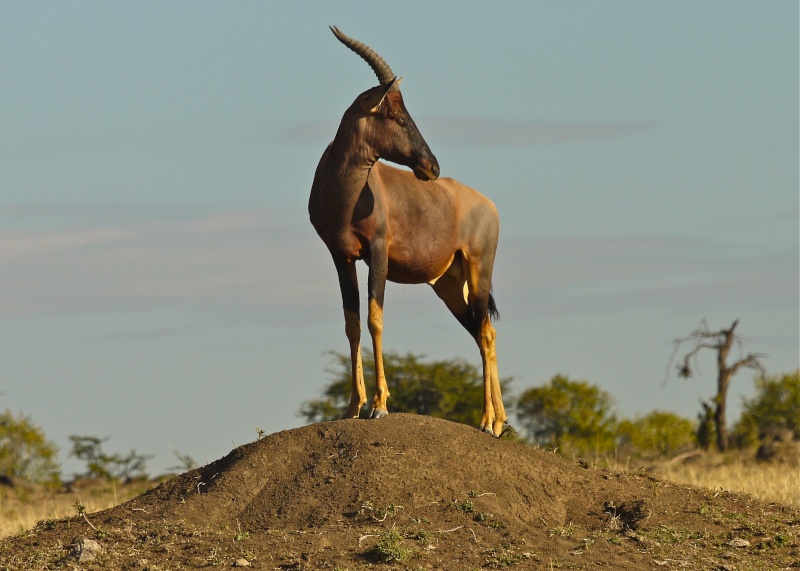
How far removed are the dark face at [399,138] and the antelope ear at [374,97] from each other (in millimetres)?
79

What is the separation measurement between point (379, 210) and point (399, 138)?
2.21 ft

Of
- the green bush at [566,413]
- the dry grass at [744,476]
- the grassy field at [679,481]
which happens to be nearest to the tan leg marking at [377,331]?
the dry grass at [744,476]

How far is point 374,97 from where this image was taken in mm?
11742

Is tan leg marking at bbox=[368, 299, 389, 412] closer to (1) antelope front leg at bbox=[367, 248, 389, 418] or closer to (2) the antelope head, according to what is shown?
(1) antelope front leg at bbox=[367, 248, 389, 418]

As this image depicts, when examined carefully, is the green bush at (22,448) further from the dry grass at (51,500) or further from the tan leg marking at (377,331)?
the tan leg marking at (377,331)

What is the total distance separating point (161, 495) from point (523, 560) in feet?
11.4

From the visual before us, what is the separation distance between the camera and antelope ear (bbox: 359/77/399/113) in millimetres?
11680

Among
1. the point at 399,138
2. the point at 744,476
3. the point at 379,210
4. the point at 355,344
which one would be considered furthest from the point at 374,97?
the point at 744,476

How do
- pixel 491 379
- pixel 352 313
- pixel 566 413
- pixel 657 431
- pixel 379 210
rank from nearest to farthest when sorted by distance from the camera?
pixel 379 210 < pixel 352 313 < pixel 491 379 < pixel 566 413 < pixel 657 431

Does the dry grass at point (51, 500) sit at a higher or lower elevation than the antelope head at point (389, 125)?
lower

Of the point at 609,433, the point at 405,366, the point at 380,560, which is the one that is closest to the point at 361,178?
the point at 380,560

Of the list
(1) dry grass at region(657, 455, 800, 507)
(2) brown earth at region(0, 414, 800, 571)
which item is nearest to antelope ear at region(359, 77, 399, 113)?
(2) brown earth at region(0, 414, 800, 571)

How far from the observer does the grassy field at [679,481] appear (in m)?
16.2

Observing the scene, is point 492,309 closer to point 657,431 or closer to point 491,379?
point 491,379
